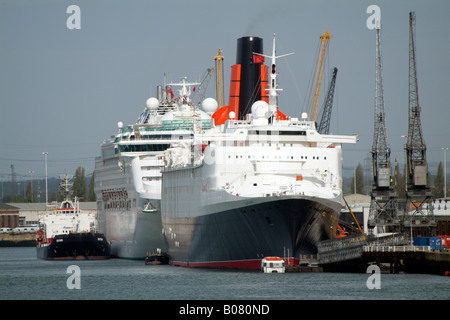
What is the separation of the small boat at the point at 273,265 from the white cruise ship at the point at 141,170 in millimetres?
23847

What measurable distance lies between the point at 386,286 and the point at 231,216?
12.8 meters

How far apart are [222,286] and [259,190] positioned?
354 inches

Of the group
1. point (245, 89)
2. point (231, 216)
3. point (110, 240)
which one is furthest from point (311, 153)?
point (110, 240)

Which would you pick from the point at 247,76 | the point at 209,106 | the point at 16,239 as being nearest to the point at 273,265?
the point at 247,76

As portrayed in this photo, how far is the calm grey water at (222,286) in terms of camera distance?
163 feet

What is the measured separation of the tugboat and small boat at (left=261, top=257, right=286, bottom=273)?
124ft

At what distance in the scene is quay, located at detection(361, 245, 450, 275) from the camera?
60.0m

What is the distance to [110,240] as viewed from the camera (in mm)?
98625

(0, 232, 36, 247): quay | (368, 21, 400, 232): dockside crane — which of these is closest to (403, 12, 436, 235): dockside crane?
(368, 21, 400, 232): dockside crane

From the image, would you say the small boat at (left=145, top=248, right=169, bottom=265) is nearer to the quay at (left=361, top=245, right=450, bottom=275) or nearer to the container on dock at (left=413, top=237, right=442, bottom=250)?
the quay at (left=361, top=245, right=450, bottom=275)

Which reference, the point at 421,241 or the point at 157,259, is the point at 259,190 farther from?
the point at 157,259

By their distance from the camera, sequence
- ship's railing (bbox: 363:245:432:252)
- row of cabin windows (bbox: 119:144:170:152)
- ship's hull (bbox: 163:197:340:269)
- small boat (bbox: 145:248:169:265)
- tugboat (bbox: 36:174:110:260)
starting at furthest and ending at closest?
1. tugboat (bbox: 36:174:110:260)
2. row of cabin windows (bbox: 119:144:170:152)
3. small boat (bbox: 145:248:169:265)
4. ship's railing (bbox: 363:245:432:252)
5. ship's hull (bbox: 163:197:340:269)
